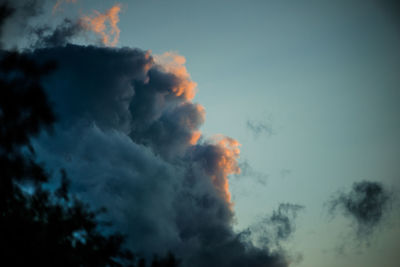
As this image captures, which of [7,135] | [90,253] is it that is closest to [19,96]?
[7,135]

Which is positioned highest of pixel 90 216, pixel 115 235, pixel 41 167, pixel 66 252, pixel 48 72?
pixel 48 72

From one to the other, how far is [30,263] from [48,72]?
6.79 metres

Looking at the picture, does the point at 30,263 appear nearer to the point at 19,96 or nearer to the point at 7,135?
the point at 7,135

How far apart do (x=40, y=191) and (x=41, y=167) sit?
1.99m

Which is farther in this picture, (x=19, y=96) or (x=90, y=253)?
(x=90, y=253)

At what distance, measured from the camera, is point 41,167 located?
26.5 ft

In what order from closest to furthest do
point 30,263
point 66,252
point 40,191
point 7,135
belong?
point 7,135 < point 30,263 < point 66,252 < point 40,191

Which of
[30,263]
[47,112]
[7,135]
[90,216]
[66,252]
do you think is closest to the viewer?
[47,112]

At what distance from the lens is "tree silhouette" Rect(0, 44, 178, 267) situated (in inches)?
208

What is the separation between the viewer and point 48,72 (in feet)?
17.3

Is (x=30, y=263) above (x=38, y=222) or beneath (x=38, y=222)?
beneath

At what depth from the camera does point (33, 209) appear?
31.8ft

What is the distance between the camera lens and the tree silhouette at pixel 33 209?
17.3ft

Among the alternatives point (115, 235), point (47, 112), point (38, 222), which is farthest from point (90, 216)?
point (47, 112)
